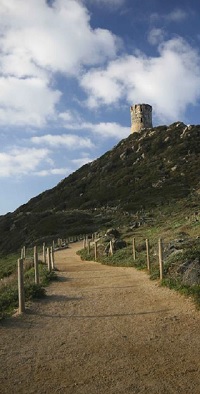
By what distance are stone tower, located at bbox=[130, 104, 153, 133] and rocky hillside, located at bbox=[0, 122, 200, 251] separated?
8843mm

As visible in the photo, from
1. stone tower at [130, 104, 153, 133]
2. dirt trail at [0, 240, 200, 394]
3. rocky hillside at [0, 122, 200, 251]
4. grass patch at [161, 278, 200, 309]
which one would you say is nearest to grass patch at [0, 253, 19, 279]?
dirt trail at [0, 240, 200, 394]

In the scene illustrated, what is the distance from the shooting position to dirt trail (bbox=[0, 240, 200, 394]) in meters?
6.69

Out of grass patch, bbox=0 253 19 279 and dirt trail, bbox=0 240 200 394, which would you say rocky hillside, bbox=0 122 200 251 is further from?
dirt trail, bbox=0 240 200 394

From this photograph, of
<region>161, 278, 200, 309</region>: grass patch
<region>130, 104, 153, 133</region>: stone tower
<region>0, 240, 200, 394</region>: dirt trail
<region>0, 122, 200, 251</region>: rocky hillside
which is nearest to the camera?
<region>0, 240, 200, 394</region>: dirt trail

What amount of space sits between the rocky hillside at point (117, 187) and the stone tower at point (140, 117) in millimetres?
8843

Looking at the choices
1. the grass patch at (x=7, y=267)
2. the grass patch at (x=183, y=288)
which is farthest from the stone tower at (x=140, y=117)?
the grass patch at (x=183, y=288)

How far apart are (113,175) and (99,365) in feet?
367

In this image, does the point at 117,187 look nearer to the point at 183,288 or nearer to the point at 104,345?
the point at 183,288

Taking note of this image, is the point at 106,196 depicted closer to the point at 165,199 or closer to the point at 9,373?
the point at 165,199

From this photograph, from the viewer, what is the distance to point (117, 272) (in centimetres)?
2038

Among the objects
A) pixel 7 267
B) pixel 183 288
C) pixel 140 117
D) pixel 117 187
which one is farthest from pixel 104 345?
pixel 140 117

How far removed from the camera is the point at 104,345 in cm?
859

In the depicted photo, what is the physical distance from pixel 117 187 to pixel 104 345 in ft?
321

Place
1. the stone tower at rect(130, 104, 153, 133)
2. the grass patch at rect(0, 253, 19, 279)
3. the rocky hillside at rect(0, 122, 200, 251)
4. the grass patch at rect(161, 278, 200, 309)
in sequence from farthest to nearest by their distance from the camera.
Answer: the stone tower at rect(130, 104, 153, 133)
the rocky hillside at rect(0, 122, 200, 251)
the grass patch at rect(0, 253, 19, 279)
the grass patch at rect(161, 278, 200, 309)
